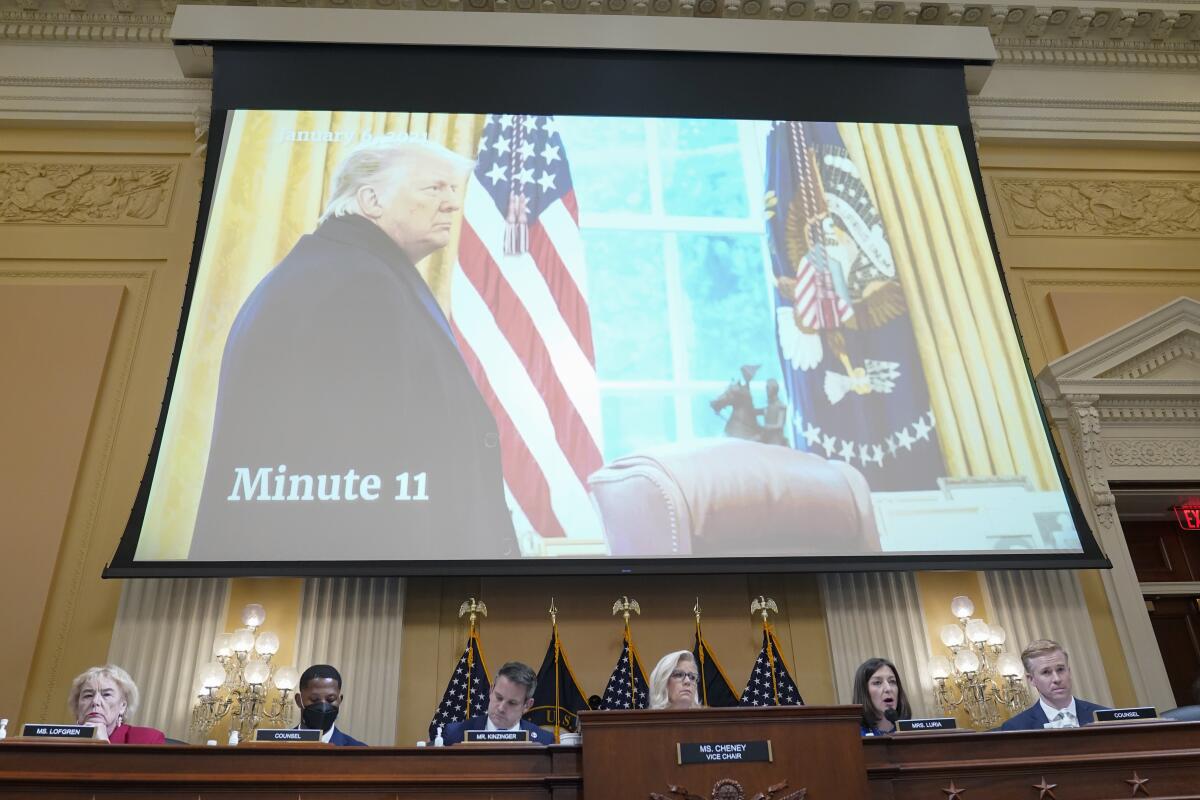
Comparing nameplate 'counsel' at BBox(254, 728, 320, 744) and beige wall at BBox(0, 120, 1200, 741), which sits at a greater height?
beige wall at BBox(0, 120, 1200, 741)

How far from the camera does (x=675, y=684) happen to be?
179 inches

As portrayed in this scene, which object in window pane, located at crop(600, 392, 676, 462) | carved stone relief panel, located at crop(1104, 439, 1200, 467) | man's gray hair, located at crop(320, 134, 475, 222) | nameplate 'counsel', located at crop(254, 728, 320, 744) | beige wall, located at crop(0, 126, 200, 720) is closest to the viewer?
nameplate 'counsel', located at crop(254, 728, 320, 744)

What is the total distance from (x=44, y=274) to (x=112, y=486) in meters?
1.65

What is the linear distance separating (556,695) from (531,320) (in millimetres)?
2198

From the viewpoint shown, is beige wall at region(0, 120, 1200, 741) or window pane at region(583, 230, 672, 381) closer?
beige wall at region(0, 120, 1200, 741)

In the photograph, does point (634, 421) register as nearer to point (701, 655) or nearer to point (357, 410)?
point (701, 655)

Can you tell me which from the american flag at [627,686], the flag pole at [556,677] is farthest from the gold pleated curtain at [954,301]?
the flag pole at [556,677]

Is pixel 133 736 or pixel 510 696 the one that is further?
pixel 510 696

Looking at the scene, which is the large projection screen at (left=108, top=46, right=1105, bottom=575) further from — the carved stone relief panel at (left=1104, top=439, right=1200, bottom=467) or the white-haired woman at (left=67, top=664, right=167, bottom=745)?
the white-haired woman at (left=67, top=664, right=167, bottom=745)

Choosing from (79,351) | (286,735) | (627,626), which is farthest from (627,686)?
(79,351)

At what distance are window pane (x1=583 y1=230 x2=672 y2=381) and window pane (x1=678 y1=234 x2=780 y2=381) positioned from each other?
0.57 ft

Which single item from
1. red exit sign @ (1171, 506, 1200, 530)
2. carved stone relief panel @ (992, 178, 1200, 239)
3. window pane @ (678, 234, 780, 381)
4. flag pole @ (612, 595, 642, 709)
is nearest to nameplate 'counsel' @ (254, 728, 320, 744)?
flag pole @ (612, 595, 642, 709)

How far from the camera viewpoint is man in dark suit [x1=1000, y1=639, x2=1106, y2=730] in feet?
14.5

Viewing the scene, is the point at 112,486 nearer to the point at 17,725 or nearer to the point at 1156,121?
the point at 17,725
